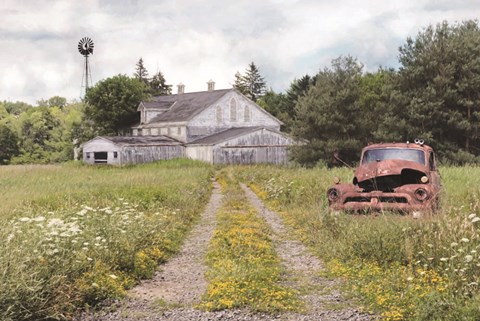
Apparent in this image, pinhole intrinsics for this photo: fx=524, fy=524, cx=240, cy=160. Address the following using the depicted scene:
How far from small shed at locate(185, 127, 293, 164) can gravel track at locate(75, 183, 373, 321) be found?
117 ft

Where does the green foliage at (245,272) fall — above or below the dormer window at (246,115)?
below

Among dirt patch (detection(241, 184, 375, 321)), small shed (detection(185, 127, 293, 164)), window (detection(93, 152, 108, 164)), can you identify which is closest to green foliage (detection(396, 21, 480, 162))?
small shed (detection(185, 127, 293, 164))

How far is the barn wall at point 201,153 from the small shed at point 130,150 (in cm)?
86

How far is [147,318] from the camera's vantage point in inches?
278

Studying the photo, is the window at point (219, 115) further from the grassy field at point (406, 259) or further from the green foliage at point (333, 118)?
the grassy field at point (406, 259)

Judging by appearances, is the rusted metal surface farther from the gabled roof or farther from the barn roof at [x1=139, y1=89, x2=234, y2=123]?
the barn roof at [x1=139, y1=89, x2=234, y2=123]

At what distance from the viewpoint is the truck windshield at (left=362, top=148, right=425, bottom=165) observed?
13688mm

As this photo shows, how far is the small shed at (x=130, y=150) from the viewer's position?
49188mm

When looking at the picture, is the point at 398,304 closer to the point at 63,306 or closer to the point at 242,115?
the point at 63,306

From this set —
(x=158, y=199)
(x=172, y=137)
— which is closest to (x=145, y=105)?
(x=172, y=137)

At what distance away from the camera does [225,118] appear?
2178 inches

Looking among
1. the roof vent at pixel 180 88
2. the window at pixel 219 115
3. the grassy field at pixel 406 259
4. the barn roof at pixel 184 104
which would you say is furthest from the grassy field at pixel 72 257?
the roof vent at pixel 180 88

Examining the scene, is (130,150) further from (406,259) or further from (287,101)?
(406,259)

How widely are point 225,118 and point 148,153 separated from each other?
9.67 m
